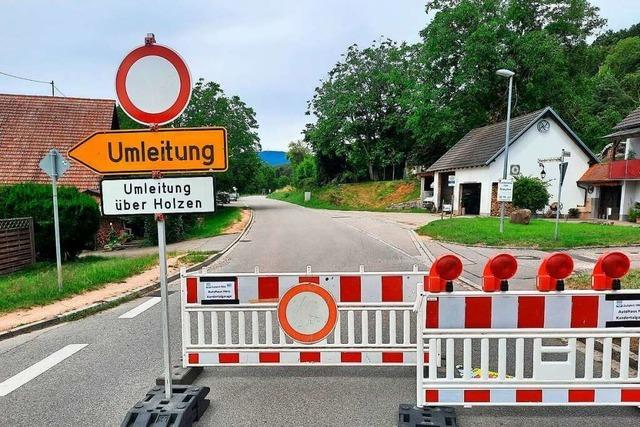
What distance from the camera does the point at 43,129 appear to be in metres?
21.9

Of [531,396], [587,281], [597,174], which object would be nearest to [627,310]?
[531,396]

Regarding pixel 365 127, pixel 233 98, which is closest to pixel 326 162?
pixel 365 127

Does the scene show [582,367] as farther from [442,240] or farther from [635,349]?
[442,240]

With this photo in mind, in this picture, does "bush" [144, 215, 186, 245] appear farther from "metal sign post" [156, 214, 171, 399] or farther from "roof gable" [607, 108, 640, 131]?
"roof gable" [607, 108, 640, 131]

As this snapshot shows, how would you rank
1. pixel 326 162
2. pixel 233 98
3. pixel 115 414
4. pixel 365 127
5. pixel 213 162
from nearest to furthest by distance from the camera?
pixel 213 162, pixel 115 414, pixel 233 98, pixel 365 127, pixel 326 162

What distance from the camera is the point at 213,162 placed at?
3.29m

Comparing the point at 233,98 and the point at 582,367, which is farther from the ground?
the point at 233,98

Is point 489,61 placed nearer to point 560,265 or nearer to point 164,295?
point 560,265

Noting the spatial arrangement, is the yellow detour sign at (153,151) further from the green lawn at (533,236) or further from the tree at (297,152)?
the tree at (297,152)

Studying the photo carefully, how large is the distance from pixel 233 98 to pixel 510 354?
1555 inches

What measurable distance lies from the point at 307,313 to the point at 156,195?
1815 mm

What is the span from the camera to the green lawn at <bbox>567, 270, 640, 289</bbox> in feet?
24.3

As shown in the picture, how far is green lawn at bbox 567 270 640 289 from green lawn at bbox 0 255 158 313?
30.9ft

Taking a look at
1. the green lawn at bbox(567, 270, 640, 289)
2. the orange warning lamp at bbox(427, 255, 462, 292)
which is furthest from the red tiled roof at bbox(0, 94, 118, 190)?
the orange warning lamp at bbox(427, 255, 462, 292)
